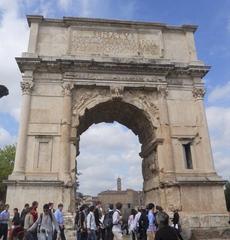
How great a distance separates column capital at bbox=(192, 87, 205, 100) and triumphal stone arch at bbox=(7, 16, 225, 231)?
6 cm

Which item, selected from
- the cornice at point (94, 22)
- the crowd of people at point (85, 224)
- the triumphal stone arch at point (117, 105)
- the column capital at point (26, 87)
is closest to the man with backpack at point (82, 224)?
the crowd of people at point (85, 224)

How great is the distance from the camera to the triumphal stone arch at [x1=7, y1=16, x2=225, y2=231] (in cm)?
1477

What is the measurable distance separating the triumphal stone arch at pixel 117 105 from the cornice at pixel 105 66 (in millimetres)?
53

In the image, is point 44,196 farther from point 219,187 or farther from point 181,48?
point 181,48

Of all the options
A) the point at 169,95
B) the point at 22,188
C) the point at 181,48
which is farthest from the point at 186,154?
the point at 22,188

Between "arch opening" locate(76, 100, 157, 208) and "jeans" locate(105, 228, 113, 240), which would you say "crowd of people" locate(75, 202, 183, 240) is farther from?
"arch opening" locate(76, 100, 157, 208)

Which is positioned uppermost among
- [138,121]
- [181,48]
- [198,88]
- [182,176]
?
[181,48]

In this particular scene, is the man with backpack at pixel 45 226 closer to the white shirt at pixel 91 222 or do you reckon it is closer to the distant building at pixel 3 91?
the white shirt at pixel 91 222

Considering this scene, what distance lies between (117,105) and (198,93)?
4571mm

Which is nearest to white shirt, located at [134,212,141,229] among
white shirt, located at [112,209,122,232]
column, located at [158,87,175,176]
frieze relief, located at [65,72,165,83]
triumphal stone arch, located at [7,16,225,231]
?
white shirt, located at [112,209,122,232]

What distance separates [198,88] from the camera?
17438 mm

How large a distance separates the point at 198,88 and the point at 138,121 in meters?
3.86

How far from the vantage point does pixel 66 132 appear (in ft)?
50.4

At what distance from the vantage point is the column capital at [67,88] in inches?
638
